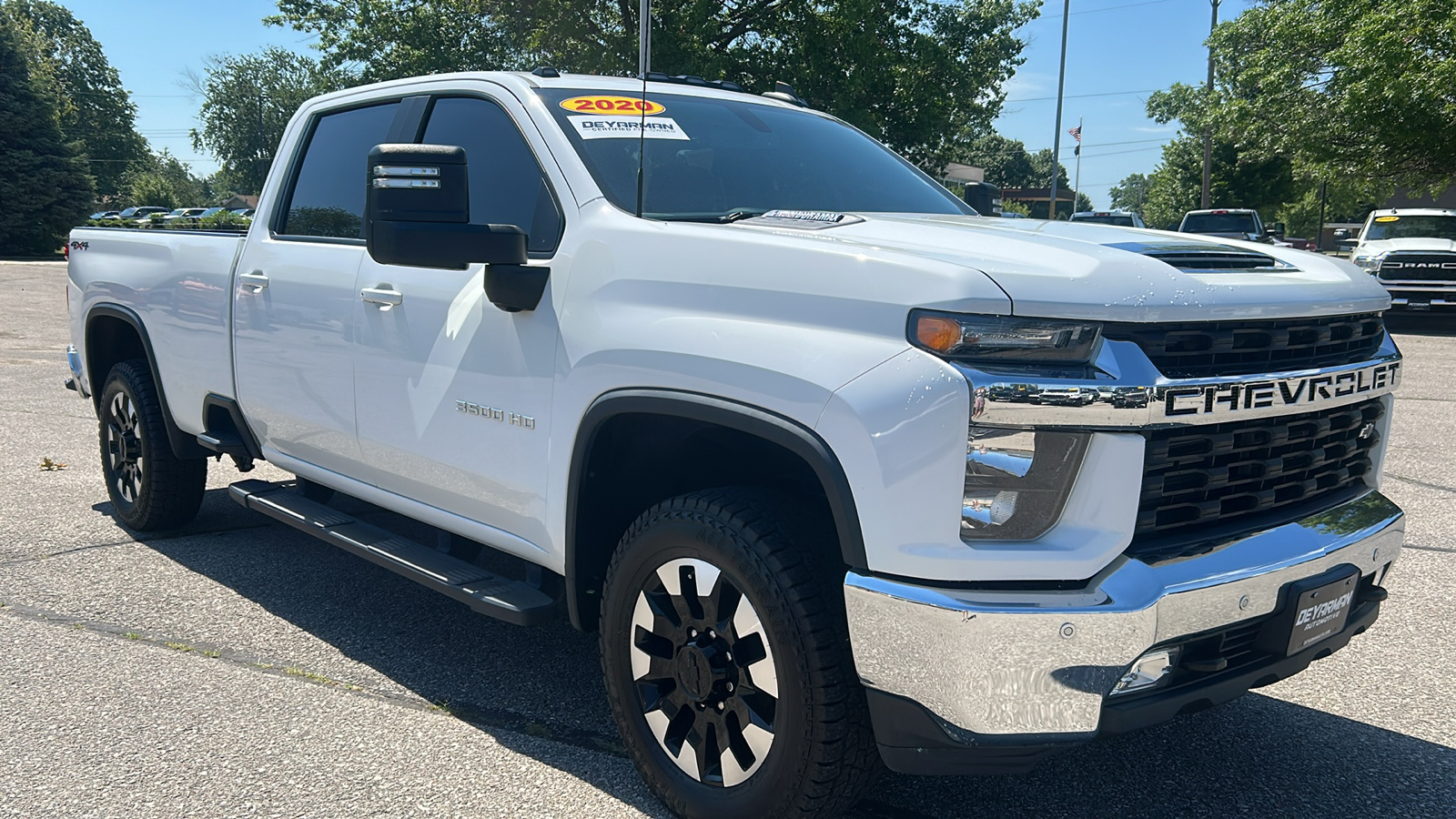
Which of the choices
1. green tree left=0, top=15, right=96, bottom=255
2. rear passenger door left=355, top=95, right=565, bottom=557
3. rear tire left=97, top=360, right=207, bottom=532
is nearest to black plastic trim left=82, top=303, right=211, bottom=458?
rear tire left=97, top=360, right=207, bottom=532

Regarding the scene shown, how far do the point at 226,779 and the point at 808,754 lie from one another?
5.39 feet

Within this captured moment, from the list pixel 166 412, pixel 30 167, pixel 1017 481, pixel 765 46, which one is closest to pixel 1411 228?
pixel 765 46

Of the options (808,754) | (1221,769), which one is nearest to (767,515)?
(808,754)

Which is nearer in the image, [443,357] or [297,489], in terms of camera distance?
[443,357]

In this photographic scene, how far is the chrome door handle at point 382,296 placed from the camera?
143 inches

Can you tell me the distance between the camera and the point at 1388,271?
17.3 m

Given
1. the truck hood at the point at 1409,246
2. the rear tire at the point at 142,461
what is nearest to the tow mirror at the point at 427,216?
the rear tire at the point at 142,461

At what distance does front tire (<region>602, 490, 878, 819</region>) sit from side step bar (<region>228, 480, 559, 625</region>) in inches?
12.6

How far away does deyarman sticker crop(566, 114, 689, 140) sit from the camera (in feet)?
11.2

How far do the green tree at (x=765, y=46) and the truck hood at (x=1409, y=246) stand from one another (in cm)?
1088

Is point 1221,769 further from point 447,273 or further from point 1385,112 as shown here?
point 1385,112

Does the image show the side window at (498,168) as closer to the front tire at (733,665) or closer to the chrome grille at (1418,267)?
the front tire at (733,665)

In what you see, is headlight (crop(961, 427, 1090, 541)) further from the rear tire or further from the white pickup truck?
the rear tire

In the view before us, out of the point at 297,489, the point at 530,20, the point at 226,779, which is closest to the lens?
the point at 226,779
